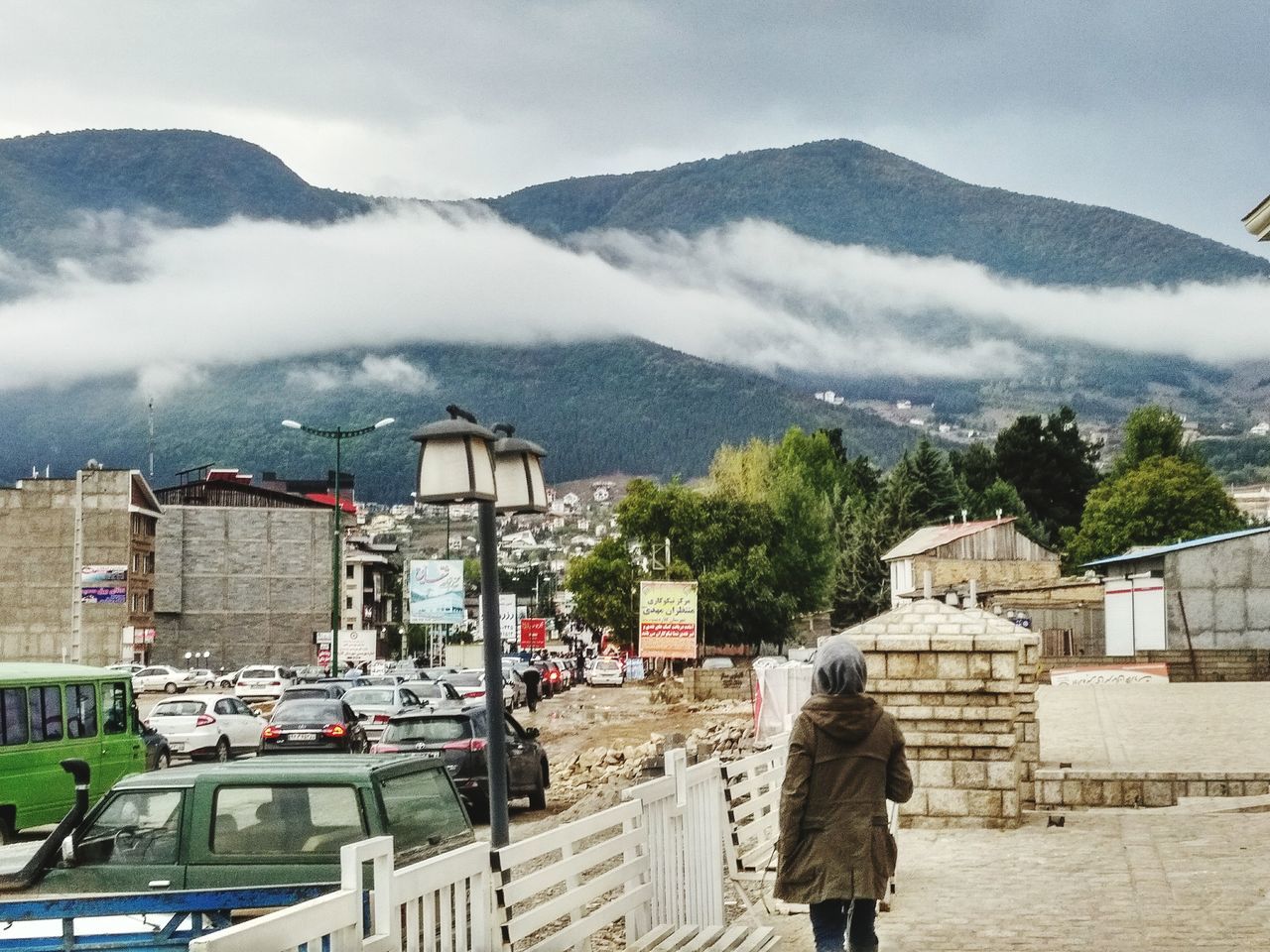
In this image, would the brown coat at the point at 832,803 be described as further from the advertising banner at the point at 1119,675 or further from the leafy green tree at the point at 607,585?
the leafy green tree at the point at 607,585

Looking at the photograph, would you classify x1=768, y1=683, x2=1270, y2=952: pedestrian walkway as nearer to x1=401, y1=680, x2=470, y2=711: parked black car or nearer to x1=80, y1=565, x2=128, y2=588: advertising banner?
x1=401, y1=680, x2=470, y2=711: parked black car

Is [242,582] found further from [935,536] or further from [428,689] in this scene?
[428,689]

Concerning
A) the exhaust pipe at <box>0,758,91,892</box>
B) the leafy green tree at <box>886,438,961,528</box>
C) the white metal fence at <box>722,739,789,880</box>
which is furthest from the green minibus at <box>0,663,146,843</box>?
the leafy green tree at <box>886,438,961,528</box>

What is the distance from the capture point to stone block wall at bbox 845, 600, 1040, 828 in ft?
51.8

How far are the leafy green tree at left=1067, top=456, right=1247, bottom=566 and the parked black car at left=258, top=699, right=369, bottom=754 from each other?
78.5 metres

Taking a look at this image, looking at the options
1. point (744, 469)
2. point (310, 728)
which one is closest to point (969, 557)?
point (744, 469)

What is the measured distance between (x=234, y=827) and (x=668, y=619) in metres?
46.4

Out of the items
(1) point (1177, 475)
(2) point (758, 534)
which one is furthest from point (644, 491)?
(1) point (1177, 475)

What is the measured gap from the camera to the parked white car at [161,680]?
75.1 m

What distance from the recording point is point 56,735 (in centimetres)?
1952

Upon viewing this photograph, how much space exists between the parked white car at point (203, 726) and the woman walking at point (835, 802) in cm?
2594

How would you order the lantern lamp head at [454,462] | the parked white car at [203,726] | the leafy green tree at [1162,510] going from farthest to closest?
the leafy green tree at [1162,510]
the parked white car at [203,726]
the lantern lamp head at [454,462]

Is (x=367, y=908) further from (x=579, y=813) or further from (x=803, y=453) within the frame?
(x=803, y=453)

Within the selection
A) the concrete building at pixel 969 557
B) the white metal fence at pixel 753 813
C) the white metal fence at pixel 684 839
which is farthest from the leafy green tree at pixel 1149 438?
the white metal fence at pixel 684 839
